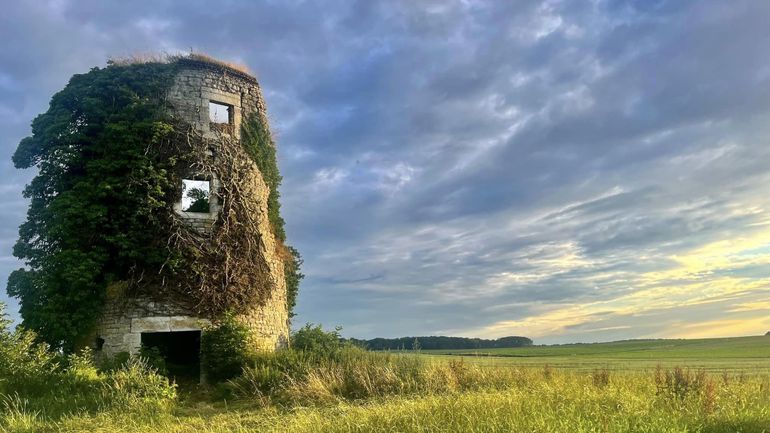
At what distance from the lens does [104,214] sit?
16719 millimetres

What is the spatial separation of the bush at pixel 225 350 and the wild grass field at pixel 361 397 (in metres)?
0.26

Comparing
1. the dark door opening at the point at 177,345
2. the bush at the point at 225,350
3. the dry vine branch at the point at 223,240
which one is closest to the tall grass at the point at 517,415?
the bush at the point at 225,350

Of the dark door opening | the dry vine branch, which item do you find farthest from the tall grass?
the dark door opening

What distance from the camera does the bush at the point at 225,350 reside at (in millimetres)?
Result: 16406

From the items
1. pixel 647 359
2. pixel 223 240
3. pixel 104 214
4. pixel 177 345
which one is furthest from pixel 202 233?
pixel 647 359

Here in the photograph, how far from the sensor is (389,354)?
642 inches

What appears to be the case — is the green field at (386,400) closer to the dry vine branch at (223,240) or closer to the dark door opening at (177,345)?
the dry vine branch at (223,240)

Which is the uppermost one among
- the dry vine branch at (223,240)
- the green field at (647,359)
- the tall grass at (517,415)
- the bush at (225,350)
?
the dry vine branch at (223,240)

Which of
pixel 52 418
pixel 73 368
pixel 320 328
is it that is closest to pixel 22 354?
pixel 73 368

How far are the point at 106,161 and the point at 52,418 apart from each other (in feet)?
26.0

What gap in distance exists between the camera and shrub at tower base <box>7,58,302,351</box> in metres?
16.2

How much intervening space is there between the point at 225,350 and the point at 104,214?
17.2 feet

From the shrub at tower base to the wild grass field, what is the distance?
1691mm

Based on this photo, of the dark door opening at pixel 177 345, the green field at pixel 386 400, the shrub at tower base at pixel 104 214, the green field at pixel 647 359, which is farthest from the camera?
the green field at pixel 647 359
